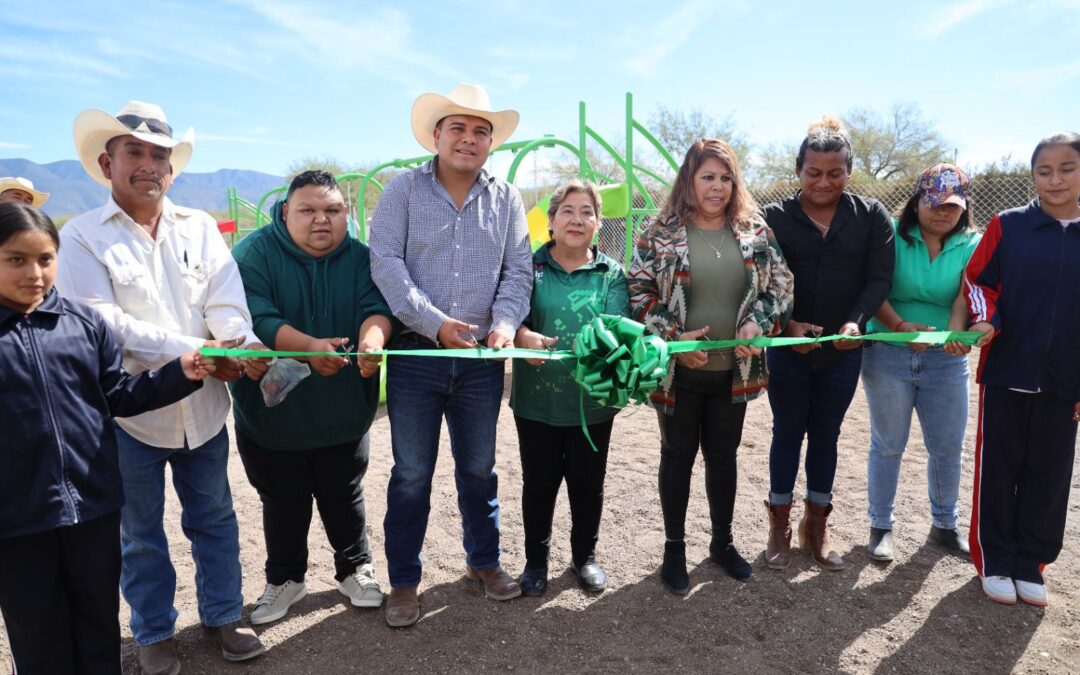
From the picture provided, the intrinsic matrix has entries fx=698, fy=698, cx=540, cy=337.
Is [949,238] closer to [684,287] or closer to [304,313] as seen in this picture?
[684,287]

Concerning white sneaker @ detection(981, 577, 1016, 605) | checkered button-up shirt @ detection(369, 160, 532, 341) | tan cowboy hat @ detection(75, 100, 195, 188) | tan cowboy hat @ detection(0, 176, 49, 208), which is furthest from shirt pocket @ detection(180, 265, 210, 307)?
tan cowboy hat @ detection(0, 176, 49, 208)

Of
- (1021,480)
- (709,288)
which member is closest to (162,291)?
(709,288)

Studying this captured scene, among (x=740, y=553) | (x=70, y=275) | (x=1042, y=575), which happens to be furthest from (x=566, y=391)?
(x=1042, y=575)

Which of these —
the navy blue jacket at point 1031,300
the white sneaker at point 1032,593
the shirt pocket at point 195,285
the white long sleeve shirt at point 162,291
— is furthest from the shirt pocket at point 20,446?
the white sneaker at point 1032,593

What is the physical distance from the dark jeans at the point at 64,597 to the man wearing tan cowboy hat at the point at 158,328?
345 mm

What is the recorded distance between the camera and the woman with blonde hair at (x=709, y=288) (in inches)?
130

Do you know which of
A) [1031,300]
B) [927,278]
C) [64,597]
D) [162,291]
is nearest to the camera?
[64,597]

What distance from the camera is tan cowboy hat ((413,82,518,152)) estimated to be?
3.14m

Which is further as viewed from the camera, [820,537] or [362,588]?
[820,537]

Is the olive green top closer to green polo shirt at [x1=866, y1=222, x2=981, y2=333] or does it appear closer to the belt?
green polo shirt at [x1=866, y1=222, x2=981, y2=333]

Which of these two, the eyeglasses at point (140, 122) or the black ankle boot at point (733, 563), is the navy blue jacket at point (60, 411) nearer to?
the eyeglasses at point (140, 122)

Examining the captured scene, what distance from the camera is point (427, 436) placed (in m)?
3.19

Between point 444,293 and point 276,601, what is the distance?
1.70 metres

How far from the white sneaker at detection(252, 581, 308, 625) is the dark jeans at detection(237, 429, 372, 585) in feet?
0.12
